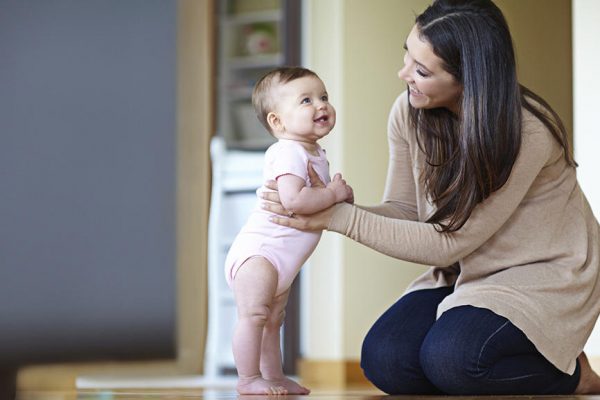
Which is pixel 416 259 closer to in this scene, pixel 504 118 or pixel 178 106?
pixel 504 118

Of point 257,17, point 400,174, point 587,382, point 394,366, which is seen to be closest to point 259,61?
point 257,17

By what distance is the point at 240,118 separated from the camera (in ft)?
15.5

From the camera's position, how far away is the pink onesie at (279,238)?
4.61 feet

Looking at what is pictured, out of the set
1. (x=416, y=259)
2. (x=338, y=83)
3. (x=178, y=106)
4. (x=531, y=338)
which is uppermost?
(x=338, y=83)

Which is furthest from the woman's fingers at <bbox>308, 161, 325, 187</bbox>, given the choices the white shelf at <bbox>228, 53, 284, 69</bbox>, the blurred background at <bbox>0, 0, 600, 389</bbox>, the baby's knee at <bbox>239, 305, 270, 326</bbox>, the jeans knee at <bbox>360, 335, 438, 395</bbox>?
the white shelf at <bbox>228, 53, 284, 69</bbox>

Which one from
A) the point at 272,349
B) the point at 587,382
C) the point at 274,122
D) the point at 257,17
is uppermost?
the point at 257,17

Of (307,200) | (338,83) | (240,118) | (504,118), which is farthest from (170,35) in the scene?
(240,118)

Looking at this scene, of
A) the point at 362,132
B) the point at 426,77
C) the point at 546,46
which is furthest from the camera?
the point at 362,132

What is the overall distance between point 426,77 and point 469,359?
49 cm

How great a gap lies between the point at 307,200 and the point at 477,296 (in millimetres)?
393

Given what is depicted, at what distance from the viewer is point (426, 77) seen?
4.79ft

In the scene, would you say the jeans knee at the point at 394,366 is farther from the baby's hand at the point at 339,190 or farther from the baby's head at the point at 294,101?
the baby's head at the point at 294,101

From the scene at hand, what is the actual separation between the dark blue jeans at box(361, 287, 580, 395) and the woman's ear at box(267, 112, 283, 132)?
47 centimetres

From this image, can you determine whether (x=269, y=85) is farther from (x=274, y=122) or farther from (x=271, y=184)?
(x=271, y=184)
